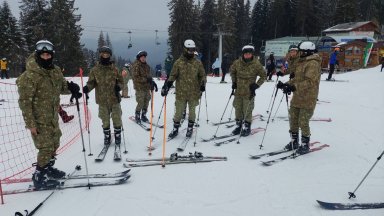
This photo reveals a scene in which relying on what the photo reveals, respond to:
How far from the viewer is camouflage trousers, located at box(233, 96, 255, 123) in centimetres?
779

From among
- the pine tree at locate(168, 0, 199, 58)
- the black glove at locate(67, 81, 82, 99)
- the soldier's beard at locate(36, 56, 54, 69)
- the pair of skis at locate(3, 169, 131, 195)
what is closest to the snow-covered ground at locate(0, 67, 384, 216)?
the pair of skis at locate(3, 169, 131, 195)

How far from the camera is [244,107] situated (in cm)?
789

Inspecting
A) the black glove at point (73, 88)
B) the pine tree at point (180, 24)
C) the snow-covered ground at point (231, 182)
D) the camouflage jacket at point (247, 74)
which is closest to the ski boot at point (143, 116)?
the snow-covered ground at point (231, 182)

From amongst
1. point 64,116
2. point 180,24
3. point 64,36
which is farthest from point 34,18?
point 64,116

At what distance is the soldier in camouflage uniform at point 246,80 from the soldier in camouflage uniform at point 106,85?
2.91 m

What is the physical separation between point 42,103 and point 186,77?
3512mm

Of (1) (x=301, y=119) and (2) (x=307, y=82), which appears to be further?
(1) (x=301, y=119)

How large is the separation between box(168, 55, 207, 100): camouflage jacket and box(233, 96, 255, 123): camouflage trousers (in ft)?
3.77

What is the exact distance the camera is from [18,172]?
5.86m

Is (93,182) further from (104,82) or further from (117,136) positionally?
(104,82)

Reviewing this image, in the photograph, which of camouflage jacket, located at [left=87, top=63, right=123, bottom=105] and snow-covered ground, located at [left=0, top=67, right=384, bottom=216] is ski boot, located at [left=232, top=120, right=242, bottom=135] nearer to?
snow-covered ground, located at [left=0, top=67, right=384, bottom=216]

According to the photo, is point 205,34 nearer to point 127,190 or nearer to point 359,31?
point 359,31

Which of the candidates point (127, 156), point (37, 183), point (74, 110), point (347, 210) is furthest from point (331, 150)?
point (74, 110)

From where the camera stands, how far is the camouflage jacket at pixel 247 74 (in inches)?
301
